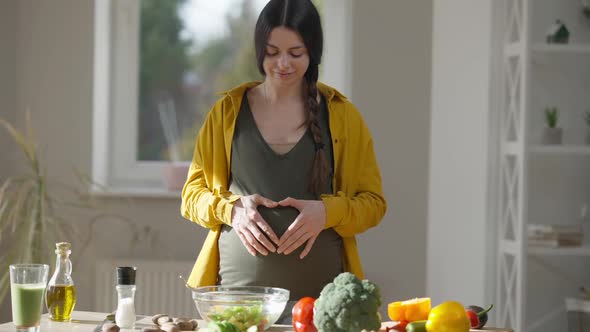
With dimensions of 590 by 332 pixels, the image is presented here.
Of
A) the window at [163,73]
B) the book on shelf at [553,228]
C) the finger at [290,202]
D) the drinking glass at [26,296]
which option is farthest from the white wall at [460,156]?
the drinking glass at [26,296]

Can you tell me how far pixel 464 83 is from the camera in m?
4.26

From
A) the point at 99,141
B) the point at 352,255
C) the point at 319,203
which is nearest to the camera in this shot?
the point at 319,203

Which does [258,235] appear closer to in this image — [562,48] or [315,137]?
[315,137]

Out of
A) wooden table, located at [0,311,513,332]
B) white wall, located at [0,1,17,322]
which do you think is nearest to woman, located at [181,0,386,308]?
wooden table, located at [0,311,513,332]

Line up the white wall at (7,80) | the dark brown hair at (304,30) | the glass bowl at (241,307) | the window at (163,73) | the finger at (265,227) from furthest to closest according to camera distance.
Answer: the window at (163,73) < the white wall at (7,80) < the dark brown hair at (304,30) < the finger at (265,227) < the glass bowl at (241,307)

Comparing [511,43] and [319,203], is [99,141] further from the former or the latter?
[319,203]

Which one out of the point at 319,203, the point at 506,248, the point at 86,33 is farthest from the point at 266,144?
the point at 86,33

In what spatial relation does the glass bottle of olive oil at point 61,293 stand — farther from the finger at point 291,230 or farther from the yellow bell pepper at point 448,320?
the yellow bell pepper at point 448,320

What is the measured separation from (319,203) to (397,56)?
6.52 feet

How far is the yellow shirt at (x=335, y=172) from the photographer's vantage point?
2.65 m

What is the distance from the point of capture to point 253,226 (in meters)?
2.49

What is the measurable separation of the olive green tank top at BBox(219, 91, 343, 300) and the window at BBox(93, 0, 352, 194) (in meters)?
2.11

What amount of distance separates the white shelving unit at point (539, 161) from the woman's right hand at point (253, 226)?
68.7 inches

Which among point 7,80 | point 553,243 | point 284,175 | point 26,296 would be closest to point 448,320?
point 284,175
